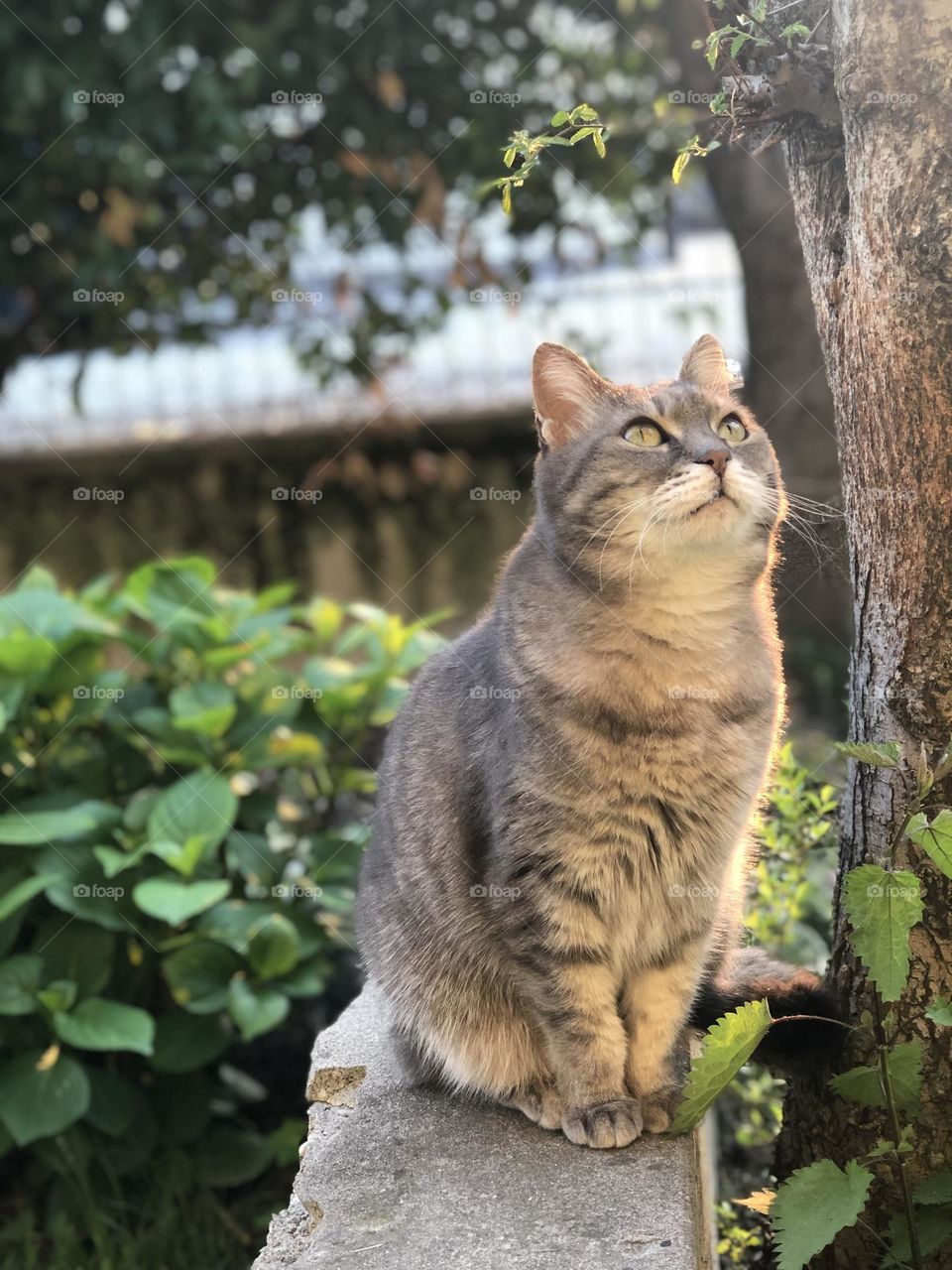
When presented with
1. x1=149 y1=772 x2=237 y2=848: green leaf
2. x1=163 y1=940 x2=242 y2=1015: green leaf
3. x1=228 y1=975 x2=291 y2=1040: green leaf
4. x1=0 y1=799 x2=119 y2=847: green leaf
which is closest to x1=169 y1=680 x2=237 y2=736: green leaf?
x1=149 y1=772 x2=237 y2=848: green leaf

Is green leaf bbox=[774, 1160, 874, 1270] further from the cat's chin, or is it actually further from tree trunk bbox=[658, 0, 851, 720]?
tree trunk bbox=[658, 0, 851, 720]

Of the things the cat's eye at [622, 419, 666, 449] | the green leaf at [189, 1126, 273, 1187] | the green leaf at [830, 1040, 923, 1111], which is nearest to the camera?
the green leaf at [830, 1040, 923, 1111]

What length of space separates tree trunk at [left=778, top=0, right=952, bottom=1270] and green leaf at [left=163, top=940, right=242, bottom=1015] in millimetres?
1572

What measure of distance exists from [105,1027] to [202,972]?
293 millimetres

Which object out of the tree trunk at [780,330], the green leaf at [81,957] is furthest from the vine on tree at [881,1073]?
the tree trunk at [780,330]

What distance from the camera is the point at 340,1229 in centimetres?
202

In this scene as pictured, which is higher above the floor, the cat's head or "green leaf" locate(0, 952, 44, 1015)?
the cat's head

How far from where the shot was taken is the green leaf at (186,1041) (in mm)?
3301

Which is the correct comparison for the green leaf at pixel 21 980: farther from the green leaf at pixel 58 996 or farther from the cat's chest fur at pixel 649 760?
the cat's chest fur at pixel 649 760

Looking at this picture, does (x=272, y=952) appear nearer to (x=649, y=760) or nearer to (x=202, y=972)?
(x=202, y=972)

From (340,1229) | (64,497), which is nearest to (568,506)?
(340,1229)

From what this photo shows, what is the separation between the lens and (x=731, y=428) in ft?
7.61

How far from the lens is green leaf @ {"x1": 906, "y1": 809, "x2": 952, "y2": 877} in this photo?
5.95ft

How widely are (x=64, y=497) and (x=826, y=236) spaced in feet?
18.2
